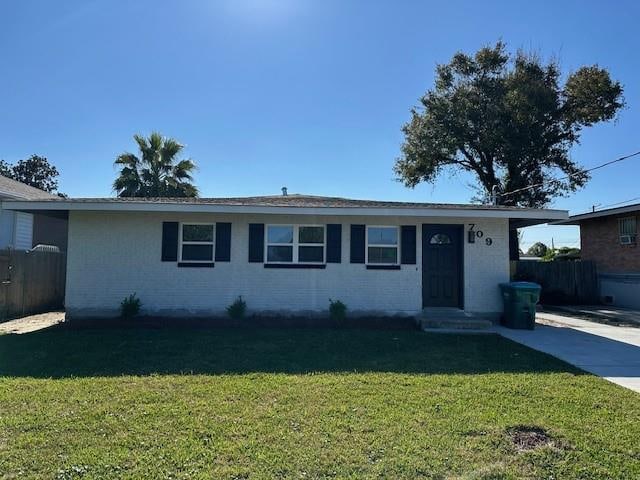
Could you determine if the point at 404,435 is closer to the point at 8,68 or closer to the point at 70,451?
the point at 70,451

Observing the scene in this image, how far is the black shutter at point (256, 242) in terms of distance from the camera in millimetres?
11273

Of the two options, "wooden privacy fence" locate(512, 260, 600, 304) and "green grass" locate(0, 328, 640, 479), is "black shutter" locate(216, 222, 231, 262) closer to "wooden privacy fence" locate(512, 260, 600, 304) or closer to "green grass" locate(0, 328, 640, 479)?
"green grass" locate(0, 328, 640, 479)

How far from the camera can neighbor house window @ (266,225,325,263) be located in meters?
11.3

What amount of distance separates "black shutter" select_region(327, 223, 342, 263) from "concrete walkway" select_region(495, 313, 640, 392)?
4.11 metres

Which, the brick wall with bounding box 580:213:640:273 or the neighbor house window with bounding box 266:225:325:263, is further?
the brick wall with bounding box 580:213:640:273

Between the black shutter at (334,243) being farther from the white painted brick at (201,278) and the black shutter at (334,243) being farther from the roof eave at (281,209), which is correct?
the roof eave at (281,209)

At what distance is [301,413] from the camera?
4.77m

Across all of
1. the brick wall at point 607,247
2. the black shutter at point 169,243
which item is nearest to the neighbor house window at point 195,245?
the black shutter at point 169,243

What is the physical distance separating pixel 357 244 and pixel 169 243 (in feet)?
15.2

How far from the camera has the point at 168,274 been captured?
36.8 ft

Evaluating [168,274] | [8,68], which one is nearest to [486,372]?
[168,274]

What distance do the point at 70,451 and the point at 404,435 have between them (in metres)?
2.87

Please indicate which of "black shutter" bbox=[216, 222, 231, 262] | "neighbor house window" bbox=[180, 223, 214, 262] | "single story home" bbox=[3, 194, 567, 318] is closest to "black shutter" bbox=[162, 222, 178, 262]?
"single story home" bbox=[3, 194, 567, 318]

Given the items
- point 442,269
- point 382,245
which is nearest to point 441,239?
point 442,269
